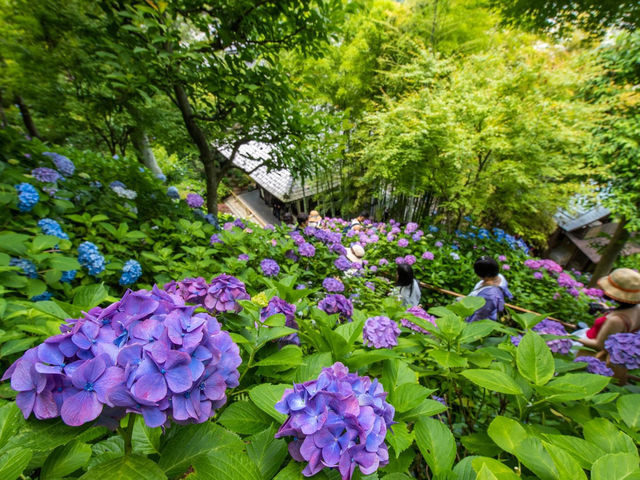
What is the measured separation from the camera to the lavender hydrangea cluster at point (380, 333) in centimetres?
123

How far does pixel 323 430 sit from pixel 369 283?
115 inches

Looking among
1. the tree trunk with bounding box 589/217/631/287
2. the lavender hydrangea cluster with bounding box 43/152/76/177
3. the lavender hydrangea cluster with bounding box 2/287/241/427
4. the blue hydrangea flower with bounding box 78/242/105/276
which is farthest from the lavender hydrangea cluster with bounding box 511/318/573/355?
the tree trunk with bounding box 589/217/631/287

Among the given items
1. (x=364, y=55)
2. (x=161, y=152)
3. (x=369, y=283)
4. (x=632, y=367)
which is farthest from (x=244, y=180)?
(x=632, y=367)

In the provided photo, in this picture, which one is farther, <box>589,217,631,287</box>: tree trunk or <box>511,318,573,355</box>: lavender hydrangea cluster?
<box>589,217,631,287</box>: tree trunk

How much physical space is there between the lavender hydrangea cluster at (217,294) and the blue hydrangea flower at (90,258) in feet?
3.15

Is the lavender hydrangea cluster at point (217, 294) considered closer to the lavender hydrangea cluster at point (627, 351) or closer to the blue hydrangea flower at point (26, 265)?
the blue hydrangea flower at point (26, 265)

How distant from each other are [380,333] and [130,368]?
100 centimetres

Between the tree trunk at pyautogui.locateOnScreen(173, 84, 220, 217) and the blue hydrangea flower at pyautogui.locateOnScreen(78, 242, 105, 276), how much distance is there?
159cm

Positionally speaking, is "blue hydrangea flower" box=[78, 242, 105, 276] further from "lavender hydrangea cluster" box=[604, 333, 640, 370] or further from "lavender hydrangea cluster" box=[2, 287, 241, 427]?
"lavender hydrangea cluster" box=[604, 333, 640, 370]

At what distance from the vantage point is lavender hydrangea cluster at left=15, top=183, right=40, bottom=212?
1722 millimetres

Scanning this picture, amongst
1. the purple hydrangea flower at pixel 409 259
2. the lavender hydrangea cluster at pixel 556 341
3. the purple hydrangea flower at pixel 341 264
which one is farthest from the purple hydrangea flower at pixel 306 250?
the purple hydrangea flower at pixel 409 259

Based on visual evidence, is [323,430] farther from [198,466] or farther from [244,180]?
[244,180]

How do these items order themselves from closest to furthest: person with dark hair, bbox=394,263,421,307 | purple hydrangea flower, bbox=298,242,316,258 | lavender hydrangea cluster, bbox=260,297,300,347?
lavender hydrangea cluster, bbox=260,297,300,347 → purple hydrangea flower, bbox=298,242,316,258 → person with dark hair, bbox=394,263,421,307

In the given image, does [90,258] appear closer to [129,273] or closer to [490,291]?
[129,273]
